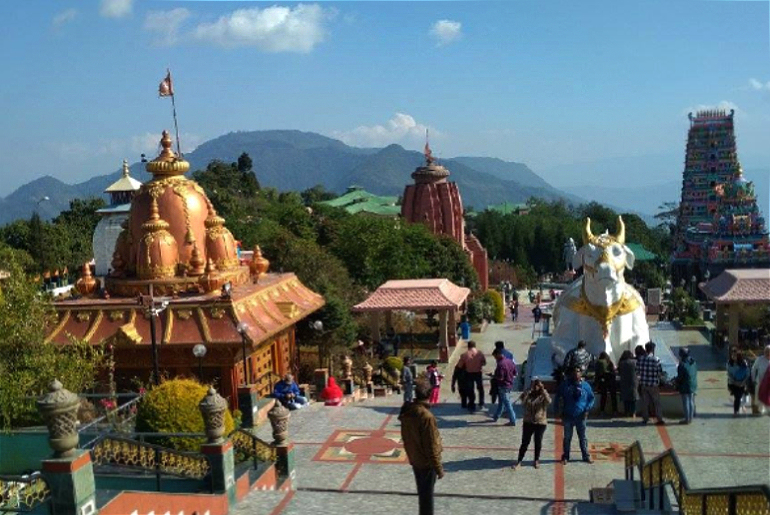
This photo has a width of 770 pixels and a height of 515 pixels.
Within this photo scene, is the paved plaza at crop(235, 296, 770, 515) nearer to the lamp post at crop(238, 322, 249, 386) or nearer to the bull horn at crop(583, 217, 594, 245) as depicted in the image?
the lamp post at crop(238, 322, 249, 386)

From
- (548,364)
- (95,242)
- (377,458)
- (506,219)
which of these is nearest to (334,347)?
(548,364)

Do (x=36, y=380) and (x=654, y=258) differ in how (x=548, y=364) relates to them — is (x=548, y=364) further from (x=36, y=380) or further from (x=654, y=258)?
(x=654, y=258)

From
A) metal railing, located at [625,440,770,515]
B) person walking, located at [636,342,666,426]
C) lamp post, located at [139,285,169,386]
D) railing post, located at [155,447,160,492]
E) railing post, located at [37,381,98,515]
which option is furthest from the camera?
lamp post, located at [139,285,169,386]

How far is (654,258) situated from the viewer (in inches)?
2586

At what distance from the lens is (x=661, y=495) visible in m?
9.40

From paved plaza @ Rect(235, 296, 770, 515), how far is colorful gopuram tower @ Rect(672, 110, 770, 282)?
120ft

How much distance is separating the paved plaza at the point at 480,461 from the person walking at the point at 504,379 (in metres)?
0.30

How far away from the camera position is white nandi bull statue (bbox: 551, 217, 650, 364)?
58.4 ft

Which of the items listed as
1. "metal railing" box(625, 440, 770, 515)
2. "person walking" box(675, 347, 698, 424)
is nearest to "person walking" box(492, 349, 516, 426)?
"person walking" box(675, 347, 698, 424)

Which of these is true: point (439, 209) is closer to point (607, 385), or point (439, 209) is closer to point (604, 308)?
point (604, 308)

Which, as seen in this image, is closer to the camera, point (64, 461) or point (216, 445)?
point (64, 461)

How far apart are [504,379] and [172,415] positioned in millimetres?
5993

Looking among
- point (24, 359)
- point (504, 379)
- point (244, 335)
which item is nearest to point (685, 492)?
point (504, 379)

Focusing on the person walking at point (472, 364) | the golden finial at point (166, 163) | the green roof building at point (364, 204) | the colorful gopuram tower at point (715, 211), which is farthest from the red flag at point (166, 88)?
the green roof building at point (364, 204)
